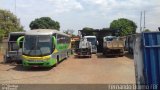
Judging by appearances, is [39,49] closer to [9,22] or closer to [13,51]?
[13,51]

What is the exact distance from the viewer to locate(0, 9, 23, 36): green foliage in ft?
215

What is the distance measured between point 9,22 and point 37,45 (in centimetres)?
4361

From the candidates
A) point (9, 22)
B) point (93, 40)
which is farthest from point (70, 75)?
point (9, 22)

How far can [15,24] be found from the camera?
225ft

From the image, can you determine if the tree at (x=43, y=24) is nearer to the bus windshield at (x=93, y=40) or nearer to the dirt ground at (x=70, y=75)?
the bus windshield at (x=93, y=40)

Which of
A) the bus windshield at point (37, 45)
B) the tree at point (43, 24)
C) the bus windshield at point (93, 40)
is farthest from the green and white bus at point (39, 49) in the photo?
the tree at point (43, 24)

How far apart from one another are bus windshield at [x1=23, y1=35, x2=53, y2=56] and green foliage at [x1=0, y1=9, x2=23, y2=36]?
4225 centimetres

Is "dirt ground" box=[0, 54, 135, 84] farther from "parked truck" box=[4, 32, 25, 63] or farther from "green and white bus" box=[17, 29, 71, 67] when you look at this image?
"parked truck" box=[4, 32, 25, 63]

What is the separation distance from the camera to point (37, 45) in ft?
79.2

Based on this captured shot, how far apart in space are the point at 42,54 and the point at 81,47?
1339cm

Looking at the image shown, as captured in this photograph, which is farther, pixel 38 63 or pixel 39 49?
pixel 39 49

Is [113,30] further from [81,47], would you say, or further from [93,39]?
[81,47]

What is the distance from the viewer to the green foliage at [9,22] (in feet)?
215

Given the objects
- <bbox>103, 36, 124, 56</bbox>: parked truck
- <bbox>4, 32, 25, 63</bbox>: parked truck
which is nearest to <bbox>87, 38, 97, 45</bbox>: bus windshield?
<bbox>103, 36, 124, 56</bbox>: parked truck
